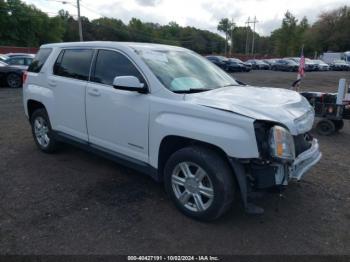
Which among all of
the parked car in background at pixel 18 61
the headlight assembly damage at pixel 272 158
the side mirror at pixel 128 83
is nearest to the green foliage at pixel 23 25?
the parked car in background at pixel 18 61

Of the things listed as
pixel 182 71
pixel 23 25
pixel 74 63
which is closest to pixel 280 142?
pixel 182 71

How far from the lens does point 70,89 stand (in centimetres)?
480

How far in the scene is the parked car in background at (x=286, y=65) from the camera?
4078 centimetres

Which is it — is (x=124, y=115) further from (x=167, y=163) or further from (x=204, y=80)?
(x=204, y=80)

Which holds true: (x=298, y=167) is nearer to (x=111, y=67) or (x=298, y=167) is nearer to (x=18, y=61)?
(x=111, y=67)

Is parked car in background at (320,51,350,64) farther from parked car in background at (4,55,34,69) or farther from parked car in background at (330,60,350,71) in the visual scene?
parked car in background at (4,55,34,69)

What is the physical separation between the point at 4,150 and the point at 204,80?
3.87m

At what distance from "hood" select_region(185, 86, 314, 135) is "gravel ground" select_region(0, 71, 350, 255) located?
1.03 metres

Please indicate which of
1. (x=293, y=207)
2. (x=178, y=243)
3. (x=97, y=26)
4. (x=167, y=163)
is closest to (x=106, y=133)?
(x=167, y=163)

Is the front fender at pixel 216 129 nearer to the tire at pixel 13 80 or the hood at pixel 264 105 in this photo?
the hood at pixel 264 105

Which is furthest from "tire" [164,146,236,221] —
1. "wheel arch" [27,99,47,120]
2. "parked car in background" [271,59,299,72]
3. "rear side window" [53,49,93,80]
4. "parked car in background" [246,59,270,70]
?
"parked car in background" [246,59,270,70]

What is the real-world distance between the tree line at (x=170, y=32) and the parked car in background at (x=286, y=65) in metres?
17.9

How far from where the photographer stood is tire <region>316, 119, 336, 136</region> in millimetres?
7523

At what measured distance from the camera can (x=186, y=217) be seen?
12.0 feet
